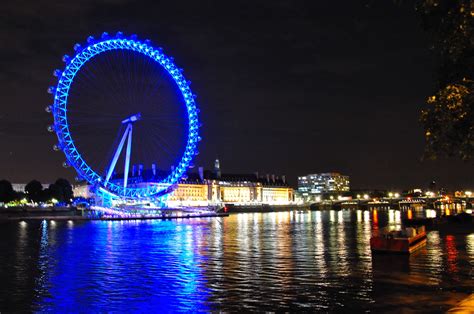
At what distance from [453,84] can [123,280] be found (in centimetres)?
1682

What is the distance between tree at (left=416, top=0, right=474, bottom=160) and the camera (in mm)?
8820

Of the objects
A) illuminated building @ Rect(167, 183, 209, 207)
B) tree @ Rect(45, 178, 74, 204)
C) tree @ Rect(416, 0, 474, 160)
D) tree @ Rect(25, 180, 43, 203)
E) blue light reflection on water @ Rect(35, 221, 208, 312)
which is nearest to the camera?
tree @ Rect(416, 0, 474, 160)

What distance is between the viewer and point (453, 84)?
9.24m

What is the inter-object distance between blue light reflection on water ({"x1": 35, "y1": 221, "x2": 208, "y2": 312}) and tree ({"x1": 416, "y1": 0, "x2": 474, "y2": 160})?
9.93m

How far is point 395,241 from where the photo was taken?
29734mm

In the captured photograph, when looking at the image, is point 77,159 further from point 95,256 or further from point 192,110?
point 95,256

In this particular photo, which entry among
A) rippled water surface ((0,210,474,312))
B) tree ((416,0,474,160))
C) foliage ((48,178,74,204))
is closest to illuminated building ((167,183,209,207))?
foliage ((48,178,74,204))

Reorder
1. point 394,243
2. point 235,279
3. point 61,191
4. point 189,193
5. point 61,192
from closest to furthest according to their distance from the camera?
point 235,279 → point 394,243 → point 61,192 → point 61,191 → point 189,193

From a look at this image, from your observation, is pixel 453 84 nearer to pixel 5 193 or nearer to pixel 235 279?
pixel 235 279

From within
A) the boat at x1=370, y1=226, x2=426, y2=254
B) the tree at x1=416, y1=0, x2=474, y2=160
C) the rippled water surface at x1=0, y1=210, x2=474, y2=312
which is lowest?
the rippled water surface at x1=0, y1=210, x2=474, y2=312

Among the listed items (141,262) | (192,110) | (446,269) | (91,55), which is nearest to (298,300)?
(446,269)

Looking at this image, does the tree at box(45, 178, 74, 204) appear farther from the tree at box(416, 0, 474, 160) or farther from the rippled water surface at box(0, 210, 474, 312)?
the tree at box(416, 0, 474, 160)

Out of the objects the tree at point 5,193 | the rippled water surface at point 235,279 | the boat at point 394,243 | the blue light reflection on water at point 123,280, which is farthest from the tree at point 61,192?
the boat at point 394,243

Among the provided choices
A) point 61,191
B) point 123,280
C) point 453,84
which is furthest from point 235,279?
point 61,191
